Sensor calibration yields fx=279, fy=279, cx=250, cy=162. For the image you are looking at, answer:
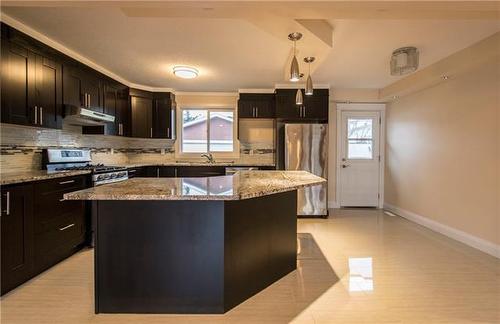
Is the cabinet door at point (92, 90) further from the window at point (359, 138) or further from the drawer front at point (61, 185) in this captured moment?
the window at point (359, 138)

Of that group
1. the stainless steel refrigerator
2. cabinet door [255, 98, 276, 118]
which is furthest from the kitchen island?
cabinet door [255, 98, 276, 118]

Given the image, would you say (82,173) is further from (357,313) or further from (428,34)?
(428,34)

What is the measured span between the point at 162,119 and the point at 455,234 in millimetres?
4980

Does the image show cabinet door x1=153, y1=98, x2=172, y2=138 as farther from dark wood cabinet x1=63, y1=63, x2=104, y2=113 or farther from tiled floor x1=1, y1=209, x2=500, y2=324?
tiled floor x1=1, y1=209, x2=500, y2=324

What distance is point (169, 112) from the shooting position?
5.27 m

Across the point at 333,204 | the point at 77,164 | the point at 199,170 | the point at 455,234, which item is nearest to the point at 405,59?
the point at 455,234

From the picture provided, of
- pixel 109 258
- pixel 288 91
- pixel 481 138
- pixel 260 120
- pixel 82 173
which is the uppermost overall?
pixel 288 91

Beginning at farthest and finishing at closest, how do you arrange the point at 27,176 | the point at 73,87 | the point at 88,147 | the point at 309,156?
the point at 309,156 < the point at 88,147 < the point at 73,87 < the point at 27,176

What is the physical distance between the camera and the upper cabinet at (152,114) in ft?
16.3

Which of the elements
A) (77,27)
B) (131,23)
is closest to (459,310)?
(131,23)

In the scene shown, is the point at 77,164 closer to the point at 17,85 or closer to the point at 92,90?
the point at 92,90

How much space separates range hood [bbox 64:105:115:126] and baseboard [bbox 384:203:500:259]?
16.5 ft

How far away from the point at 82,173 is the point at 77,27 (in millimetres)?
1574

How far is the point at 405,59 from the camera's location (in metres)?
3.27
